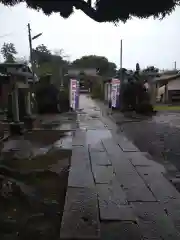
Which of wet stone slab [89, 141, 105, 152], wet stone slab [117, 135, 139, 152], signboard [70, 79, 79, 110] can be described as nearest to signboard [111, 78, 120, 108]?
signboard [70, 79, 79, 110]

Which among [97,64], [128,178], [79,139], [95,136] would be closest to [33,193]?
[128,178]

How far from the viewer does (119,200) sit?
5.20 m

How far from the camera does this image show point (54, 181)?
619 centimetres

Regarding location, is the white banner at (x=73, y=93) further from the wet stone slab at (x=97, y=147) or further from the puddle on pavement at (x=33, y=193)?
the puddle on pavement at (x=33, y=193)

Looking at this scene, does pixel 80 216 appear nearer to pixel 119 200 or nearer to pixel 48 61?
pixel 119 200

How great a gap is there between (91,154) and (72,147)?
1121mm

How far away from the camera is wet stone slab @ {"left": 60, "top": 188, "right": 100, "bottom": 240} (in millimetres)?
3867

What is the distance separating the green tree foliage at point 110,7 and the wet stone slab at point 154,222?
126 inches

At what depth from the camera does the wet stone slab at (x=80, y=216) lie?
3867 millimetres

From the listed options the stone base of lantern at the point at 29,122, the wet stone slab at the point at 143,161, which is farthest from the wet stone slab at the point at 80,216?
the stone base of lantern at the point at 29,122

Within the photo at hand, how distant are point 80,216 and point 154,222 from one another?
1035mm

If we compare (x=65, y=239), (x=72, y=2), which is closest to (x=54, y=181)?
(x=65, y=239)

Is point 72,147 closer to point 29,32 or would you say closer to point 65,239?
point 65,239

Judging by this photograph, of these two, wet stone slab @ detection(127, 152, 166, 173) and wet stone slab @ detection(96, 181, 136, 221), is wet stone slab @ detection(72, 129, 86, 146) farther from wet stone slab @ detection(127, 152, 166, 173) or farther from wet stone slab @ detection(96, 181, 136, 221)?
wet stone slab @ detection(96, 181, 136, 221)
